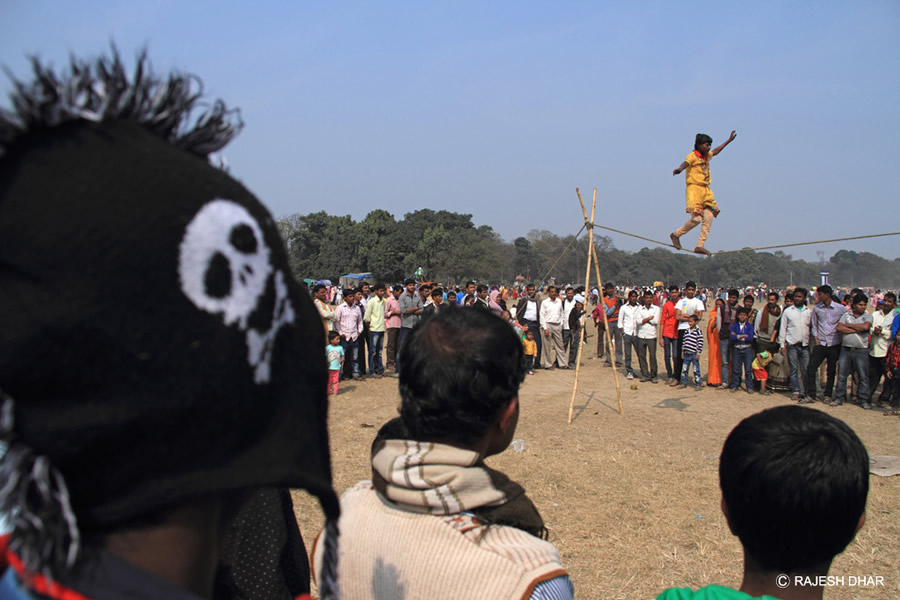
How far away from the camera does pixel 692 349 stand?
35.0 feet

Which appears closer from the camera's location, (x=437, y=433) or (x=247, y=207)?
(x=247, y=207)

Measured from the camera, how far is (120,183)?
625mm

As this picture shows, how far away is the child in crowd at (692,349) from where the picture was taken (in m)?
10.7

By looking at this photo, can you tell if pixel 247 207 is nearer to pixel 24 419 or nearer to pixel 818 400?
pixel 24 419

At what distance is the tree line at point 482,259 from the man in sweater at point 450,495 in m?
31.0

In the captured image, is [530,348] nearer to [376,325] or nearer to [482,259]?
[376,325]

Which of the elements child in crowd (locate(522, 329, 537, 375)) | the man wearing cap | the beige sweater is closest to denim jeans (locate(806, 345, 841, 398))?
child in crowd (locate(522, 329, 537, 375))

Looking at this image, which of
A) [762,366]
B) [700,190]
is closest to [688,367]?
[762,366]

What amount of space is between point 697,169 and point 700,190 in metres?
0.28

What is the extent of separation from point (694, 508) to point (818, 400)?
6056 millimetres

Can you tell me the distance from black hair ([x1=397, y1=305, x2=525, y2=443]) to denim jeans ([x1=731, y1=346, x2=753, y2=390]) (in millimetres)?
10003

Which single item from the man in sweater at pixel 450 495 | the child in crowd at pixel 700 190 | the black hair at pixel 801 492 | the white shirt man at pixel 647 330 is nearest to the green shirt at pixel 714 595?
the black hair at pixel 801 492

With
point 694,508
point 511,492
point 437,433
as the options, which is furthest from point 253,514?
A: point 694,508

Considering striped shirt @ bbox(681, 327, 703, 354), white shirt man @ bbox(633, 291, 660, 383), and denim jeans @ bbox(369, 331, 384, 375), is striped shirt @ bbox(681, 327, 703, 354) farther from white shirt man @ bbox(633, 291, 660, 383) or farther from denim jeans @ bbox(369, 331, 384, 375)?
denim jeans @ bbox(369, 331, 384, 375)
